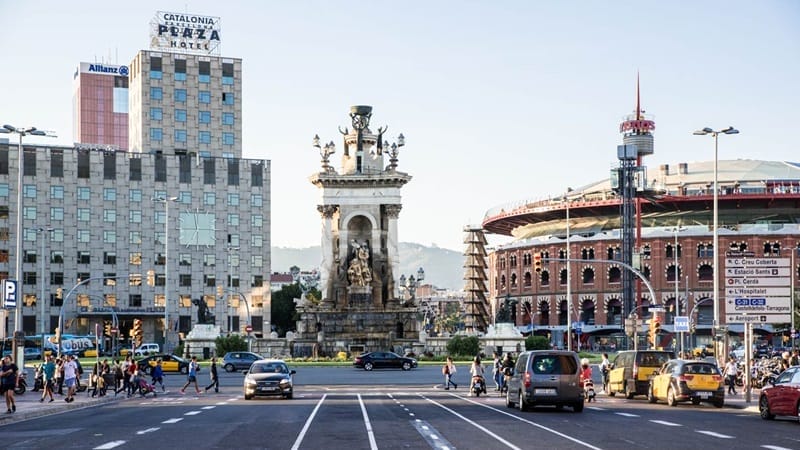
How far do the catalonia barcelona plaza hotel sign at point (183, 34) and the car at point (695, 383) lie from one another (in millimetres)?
112553

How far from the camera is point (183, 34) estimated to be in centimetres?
14300

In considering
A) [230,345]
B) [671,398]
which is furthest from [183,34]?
[671,398]

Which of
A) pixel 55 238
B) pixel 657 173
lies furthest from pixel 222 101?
pixel 657 173

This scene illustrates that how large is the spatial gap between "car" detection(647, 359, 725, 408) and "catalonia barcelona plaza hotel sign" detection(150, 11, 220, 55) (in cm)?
11255

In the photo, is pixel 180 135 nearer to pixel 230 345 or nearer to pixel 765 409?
pixel 230 345

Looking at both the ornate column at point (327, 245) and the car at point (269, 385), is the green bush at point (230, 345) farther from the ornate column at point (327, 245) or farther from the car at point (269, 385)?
the car at point (269, 385)

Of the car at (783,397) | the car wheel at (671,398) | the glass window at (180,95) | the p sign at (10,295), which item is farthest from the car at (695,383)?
the glass window at (180,95)

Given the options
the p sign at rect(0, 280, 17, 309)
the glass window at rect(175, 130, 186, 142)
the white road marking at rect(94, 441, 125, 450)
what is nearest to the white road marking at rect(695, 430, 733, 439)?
the white road marking at rect(94, 441, 125, 450)

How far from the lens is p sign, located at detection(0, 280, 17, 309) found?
4387 cm

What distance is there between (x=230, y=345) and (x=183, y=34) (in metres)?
65.7

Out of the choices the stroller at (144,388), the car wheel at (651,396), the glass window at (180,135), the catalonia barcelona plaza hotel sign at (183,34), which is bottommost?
the stroller at (144,388)

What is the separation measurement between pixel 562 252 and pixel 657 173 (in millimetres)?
18963

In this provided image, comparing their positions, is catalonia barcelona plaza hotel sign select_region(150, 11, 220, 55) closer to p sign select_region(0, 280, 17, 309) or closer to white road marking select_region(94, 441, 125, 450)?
p sign select_region(0, 280, 17, 309)

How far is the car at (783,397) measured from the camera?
95.8ft
